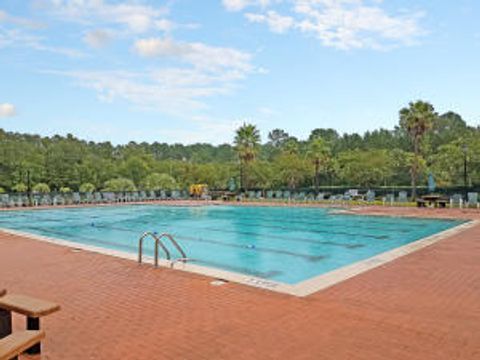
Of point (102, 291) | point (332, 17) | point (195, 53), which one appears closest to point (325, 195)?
point (195, 53)

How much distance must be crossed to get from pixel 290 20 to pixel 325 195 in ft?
49.2

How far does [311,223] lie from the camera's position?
60.0 ft

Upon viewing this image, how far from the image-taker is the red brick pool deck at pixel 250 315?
3.93 meters

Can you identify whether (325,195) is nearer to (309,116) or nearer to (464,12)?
(309,116)

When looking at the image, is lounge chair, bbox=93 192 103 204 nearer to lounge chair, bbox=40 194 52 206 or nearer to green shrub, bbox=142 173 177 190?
lounge chair, bbox=40 194 52 206

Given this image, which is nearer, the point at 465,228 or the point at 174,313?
the point at 174,313

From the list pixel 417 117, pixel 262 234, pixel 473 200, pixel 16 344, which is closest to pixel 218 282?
pixel 16 344

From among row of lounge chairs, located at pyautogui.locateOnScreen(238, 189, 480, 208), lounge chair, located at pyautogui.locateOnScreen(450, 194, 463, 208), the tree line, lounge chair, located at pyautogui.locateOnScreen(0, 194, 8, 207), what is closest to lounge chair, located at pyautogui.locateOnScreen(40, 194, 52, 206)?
lounge chair, located at pyautogui.locateOnScreen(0, 194, 8, 207)

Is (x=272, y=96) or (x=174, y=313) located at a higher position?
(x=272, y=96)

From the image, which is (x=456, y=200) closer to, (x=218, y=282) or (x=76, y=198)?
(x=218, y=282)

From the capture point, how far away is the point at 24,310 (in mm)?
3580

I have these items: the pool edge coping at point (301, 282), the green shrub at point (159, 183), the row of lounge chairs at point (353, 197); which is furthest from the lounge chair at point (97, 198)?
the pool edge coping at point (301, 282)

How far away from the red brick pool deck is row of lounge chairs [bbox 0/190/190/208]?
23.3 meters

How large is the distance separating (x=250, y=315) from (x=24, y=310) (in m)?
2.48
